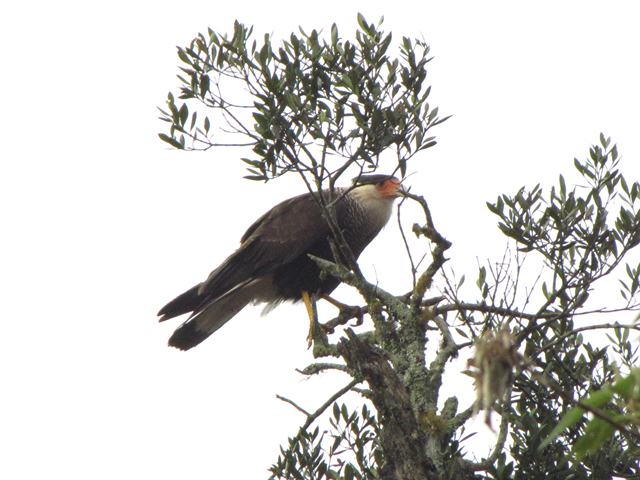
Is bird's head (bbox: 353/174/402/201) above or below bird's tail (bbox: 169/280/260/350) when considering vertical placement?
above

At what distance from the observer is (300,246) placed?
5230mm

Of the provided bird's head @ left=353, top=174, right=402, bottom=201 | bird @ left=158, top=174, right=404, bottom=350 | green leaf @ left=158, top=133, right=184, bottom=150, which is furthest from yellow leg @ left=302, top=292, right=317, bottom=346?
green leaf @ left=158, top=133, right=184, bottom=150

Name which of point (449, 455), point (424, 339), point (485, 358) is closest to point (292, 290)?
point (424, 339)

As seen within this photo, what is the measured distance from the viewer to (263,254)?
533cm

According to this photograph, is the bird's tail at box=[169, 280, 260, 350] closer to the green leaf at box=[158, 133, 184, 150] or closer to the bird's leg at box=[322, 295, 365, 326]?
the bird's leg at box=[322, 295, 365, 326]

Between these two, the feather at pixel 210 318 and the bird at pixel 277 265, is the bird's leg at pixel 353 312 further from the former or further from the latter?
the feather at pixel 210 318

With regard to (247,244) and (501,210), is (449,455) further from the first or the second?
(247,244)

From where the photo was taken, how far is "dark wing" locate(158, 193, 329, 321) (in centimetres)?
523

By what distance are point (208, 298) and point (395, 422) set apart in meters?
2.55

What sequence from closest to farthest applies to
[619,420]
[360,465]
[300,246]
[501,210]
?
[619,420] < [360,465] < [501,210] < [300,246]

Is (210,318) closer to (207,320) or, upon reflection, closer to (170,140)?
(207,320)

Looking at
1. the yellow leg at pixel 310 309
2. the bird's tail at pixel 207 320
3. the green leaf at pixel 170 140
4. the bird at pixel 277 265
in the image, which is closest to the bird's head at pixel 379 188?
the bird at pixel 277 265

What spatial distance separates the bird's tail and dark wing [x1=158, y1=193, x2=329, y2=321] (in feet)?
0.18

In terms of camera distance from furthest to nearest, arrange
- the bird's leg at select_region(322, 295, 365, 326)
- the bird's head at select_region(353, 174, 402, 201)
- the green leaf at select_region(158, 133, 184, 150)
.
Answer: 1. the bird's head at select_region(353, 174, 402, 201)
2. the bird's leg at select_region(322, 295, 365, 326)
3. the green leaf at select_region(158, 133, 184, 150)
